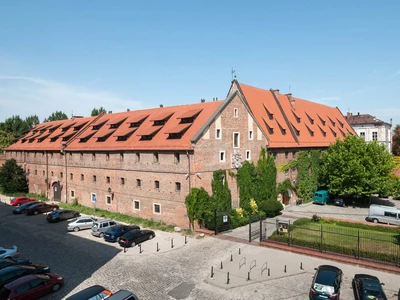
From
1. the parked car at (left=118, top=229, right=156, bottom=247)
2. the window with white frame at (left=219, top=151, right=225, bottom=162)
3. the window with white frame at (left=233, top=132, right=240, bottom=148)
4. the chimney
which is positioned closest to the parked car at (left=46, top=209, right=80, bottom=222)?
the parked car at (left=118, top=229, right=156, bottom=247)

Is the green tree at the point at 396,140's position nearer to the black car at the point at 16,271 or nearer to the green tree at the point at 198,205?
the green tree at the point at 198,205

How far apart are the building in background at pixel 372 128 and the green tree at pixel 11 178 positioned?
74437 mm

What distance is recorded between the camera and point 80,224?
101ft

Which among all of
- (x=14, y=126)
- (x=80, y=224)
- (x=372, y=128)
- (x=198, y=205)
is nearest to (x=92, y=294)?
(x=198, y=205)

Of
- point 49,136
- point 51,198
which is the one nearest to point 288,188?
point 51,198

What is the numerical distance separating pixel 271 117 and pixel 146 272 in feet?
99.0

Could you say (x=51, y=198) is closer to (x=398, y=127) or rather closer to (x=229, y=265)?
(x=229, y=265)

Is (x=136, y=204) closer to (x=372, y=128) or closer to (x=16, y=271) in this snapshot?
(x=16, y=271)

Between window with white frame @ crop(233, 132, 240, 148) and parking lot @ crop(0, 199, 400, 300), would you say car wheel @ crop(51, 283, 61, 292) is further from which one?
window with white frame @ crop(233, 132, 240, 148)

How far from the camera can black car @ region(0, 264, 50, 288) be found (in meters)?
17.6

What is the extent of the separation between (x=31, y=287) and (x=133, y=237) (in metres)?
10.00

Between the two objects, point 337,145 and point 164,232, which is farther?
point 337,145

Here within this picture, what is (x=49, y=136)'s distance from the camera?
50656mm

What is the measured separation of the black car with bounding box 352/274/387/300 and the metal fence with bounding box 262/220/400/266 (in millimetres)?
4109
